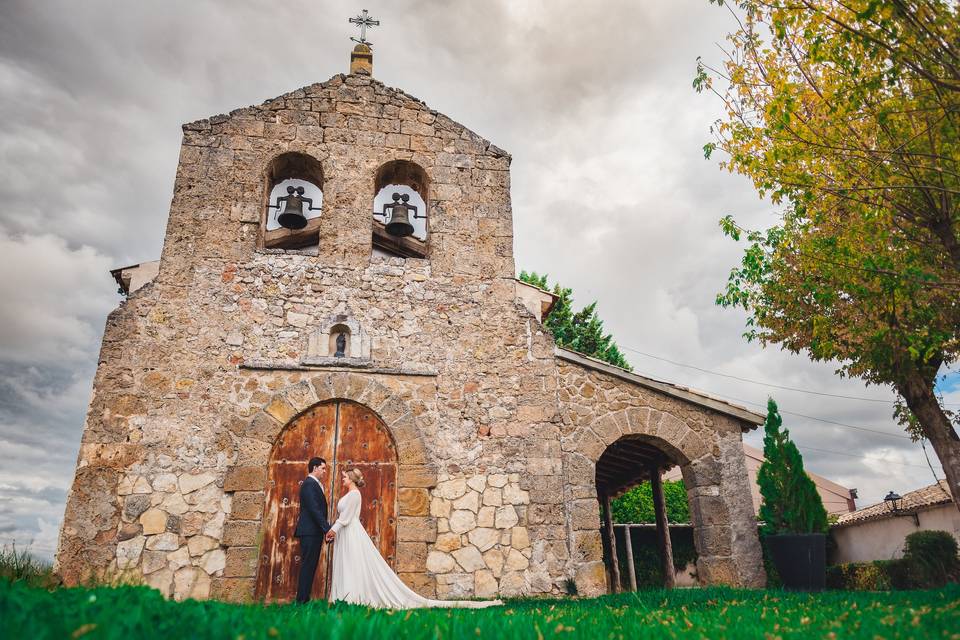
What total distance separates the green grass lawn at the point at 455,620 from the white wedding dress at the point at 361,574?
192 centimetres

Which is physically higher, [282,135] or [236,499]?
[282,135]

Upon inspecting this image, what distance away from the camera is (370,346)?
25.8ft

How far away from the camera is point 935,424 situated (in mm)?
8531

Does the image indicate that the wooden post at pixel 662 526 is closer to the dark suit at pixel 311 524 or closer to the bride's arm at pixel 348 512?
the bride's arm at pixel 348 512

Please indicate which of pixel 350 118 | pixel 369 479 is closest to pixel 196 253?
pixel 350 118

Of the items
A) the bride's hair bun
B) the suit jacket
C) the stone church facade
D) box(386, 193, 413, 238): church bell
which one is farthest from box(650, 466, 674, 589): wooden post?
the suit jacket

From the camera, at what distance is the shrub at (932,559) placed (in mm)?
9047

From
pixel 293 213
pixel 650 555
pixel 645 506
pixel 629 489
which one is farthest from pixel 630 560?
pixel 293 213

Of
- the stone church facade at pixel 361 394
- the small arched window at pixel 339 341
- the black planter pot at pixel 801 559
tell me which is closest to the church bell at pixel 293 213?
the stone church facade at pixel 361 394

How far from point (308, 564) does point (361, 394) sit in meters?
2.23

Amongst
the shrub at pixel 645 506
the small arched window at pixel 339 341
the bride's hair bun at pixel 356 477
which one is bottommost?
the bride's hair bun at pixel 356 477

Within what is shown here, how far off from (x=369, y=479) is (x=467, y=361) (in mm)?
2017

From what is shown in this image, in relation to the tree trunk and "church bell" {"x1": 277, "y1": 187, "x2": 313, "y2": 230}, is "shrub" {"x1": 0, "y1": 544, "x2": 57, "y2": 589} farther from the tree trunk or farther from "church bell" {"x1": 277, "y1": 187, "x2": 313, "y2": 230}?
the tree trunk

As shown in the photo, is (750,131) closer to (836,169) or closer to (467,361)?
(836,169)
